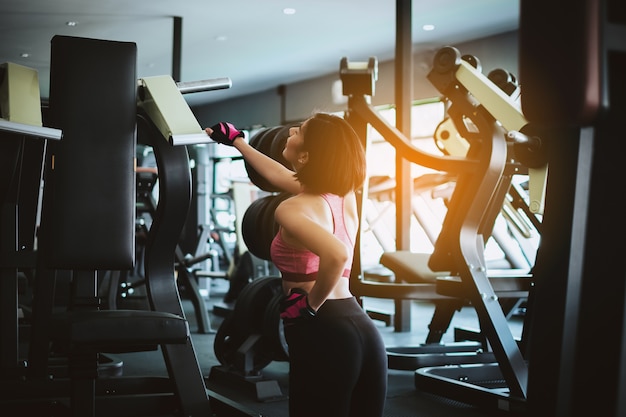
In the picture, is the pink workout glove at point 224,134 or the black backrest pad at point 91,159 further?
the black backrest pad at point 91,159

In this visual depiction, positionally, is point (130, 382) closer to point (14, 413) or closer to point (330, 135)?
point (14, 413)

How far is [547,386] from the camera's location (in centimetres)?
63

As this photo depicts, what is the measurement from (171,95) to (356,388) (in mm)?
1164

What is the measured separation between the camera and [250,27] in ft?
24.8

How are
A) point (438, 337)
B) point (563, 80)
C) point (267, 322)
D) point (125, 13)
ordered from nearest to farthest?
point (563, 80) < point (267, 322) < point (438, 337) < point (125, 13)

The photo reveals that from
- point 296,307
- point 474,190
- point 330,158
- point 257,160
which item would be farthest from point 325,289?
point 474,190

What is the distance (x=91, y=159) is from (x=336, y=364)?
108 cm

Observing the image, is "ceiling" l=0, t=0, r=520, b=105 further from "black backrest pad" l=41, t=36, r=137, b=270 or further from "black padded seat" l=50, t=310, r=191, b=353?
"black padded seat" l=50, t=310, r=191, b=353

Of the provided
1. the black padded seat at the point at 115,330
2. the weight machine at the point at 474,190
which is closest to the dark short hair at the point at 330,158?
the black padded seat at the point at 115,330

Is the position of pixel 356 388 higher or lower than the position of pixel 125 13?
lower

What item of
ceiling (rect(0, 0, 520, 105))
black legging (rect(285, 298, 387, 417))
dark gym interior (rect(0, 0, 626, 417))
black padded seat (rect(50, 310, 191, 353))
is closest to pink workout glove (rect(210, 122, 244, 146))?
dark gym interior (rect(0, 0, 626, 417))

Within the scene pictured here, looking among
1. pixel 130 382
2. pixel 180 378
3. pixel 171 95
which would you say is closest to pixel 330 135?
pixel 171 95

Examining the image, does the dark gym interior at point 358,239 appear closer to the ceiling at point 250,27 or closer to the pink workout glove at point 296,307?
the pink workout glove at point 296,307

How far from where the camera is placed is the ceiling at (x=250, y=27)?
268 inches
